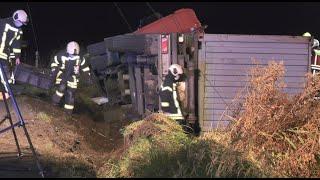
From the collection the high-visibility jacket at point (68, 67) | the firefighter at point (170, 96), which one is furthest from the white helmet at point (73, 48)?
the firefighter at point (170, 96)

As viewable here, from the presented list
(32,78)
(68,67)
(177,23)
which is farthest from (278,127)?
(32,78)

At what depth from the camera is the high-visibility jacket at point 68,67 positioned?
581 inches

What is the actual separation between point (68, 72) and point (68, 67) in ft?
0.42

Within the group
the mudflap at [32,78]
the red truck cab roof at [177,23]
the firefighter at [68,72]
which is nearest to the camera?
the firefighter at [68,72]

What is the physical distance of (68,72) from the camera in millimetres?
14812

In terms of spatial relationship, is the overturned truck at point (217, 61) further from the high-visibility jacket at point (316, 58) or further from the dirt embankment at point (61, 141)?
the dirt embankment at point (61, 141)

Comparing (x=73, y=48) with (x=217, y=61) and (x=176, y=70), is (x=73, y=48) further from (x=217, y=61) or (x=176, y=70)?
(x=217, y=61)

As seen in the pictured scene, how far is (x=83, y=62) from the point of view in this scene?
15023 mm

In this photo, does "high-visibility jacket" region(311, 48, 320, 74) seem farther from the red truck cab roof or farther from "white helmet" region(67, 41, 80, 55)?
"white helmet" region(67, 41, 80, 55)

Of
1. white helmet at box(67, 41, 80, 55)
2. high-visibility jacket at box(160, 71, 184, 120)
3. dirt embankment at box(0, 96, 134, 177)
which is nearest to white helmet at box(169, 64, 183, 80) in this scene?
high-visibility jacket at box(160, 71, 184, 120)

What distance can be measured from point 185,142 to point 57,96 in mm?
6867

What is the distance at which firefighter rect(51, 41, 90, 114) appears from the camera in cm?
1466

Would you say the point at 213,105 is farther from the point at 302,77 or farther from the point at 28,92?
the point at 28,92

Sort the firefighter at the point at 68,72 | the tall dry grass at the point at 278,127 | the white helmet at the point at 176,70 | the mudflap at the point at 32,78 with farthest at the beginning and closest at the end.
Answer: the mudflap at the point at 32,78, the firefighter at the point at 68,72, the white helmet at the point at 176,70, the tall dry grass at the point at 278,127
